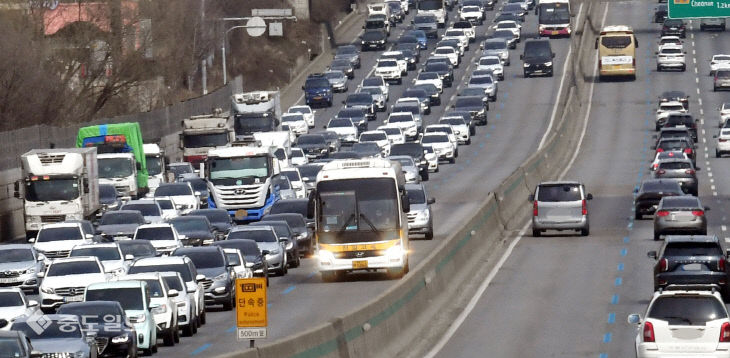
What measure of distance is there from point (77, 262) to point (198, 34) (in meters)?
73.0

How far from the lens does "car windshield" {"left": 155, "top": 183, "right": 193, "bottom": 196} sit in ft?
205

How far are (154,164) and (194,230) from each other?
1969 cm

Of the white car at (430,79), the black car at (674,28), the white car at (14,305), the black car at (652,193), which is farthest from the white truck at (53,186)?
the black car at (674,28)

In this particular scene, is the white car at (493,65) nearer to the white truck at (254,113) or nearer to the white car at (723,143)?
the white car at (723,143)

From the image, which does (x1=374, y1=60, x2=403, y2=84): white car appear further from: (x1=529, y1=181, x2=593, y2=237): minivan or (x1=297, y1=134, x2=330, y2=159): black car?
(x1=529, y1=181, x2=593, y2=237): minivan

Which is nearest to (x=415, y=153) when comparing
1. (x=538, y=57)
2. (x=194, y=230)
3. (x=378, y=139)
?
(x=378, y=139)

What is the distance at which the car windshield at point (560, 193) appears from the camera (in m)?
52.7

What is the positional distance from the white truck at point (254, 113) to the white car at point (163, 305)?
135ft

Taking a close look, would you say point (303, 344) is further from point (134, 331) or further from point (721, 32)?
point (721, 32)

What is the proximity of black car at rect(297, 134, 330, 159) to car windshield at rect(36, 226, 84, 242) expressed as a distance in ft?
106

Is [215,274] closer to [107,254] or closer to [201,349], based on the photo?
[107,254]

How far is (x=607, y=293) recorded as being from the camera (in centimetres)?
3953

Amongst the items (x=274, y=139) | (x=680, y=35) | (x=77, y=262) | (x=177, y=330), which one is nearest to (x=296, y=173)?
(x=274, y=139)

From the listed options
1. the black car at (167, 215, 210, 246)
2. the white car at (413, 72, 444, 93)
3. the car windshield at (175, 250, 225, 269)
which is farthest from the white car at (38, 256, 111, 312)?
the white car at (413, 72, 444, 93)
